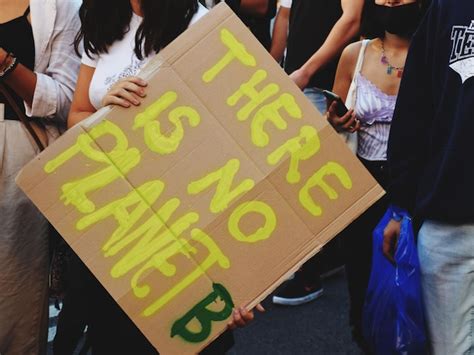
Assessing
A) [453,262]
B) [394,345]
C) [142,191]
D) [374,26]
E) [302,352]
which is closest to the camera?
[142,191]

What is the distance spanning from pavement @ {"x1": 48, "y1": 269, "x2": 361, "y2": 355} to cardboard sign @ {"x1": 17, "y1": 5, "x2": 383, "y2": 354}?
5.87 ft

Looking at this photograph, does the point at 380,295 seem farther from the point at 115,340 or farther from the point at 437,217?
the point at 115,340

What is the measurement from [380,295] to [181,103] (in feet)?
2.95

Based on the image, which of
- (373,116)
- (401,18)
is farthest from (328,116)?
(401,18)

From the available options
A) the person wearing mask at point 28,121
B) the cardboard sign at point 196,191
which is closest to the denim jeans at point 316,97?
the person wearing mask at point 28,121

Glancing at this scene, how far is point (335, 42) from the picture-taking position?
11.7 ft

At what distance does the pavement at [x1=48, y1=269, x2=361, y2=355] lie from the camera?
3809 millimetres

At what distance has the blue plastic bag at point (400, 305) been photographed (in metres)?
2.31

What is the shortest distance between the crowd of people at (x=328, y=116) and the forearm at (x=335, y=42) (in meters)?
0.26

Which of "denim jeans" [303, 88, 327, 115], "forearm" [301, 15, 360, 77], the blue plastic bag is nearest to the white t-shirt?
the blue plastic bag

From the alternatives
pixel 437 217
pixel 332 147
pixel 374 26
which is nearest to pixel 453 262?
pixel 437 217

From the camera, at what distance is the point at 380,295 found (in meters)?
2.44

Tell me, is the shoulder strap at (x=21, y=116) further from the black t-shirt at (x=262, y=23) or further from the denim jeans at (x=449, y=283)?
the black t-shirt at (x=262, y=23)

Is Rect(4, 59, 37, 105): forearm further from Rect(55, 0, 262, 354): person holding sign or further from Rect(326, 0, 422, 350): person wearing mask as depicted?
Rect(326, 0, 422, 350): person wearing mask
